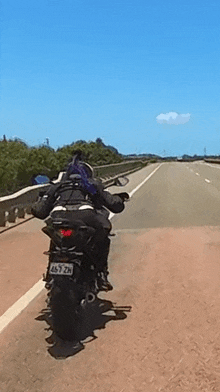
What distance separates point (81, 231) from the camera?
5523 mm

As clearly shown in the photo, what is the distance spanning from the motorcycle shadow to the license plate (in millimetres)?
563

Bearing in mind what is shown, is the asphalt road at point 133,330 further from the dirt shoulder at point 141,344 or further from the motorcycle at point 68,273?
the motorcycle at point 68,273

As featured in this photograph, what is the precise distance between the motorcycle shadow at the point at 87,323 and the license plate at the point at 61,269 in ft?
1.85

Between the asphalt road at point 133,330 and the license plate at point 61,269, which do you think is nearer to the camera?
the asphalt road at point 133,330

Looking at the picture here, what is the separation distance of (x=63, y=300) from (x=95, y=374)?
32.2 inches

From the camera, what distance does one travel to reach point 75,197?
5.87m

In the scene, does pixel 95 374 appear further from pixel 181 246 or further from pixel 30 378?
pixel 181 246

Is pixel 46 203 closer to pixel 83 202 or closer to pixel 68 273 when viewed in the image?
pixel 83 202

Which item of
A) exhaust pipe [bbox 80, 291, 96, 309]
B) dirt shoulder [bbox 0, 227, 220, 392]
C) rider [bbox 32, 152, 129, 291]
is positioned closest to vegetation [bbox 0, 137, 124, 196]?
dirt shoulder [bbox 0, 227, 220, 392]

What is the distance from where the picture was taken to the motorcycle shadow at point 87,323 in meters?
5.46

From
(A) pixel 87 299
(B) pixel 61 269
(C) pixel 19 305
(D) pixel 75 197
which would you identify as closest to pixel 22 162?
(C) pixel 19 305

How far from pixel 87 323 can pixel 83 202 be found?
1337 millimetres

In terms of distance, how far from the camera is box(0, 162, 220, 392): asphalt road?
4.70 meters

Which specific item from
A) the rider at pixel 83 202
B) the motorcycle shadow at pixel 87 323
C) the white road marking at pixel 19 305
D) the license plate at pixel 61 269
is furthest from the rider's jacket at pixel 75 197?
the white road marking at pixel 19 305
